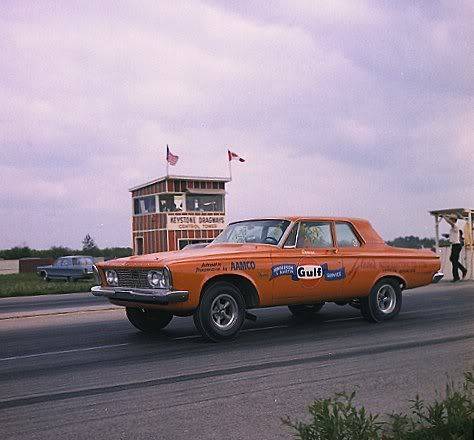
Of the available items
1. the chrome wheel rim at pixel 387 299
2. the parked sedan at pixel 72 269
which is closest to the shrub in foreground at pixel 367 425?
the chrome wheel rim at pixel 387 299

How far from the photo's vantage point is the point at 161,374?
689cm

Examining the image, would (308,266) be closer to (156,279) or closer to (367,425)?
(156,279)

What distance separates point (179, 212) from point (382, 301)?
29.3 meters

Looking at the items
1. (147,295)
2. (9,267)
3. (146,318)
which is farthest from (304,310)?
(9,267)

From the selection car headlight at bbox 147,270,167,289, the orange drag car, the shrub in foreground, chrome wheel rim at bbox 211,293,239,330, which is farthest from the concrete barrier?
the shrub in foreground

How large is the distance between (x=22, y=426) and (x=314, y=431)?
2462mm

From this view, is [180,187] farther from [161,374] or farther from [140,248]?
[161,374]

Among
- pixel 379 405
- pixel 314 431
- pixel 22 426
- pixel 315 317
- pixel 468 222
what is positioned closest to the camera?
pixel 314 431

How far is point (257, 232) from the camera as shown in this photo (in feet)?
33.5

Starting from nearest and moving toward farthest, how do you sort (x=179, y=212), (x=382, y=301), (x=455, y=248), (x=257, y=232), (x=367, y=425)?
(x=367, y=425) → (x=257, y=232) → (x=382, y=301) → (x=455, y=248) → (x=179, y=212)

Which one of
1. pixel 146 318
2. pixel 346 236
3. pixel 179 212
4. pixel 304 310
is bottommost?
pixel 304 310

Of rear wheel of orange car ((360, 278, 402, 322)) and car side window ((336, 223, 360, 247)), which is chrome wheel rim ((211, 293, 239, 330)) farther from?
rear wheel of orange car ((360, 278, 402, 322))

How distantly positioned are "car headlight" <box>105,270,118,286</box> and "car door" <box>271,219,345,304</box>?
7.39ft

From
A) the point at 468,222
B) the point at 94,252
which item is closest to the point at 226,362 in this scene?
the point at 468,222
